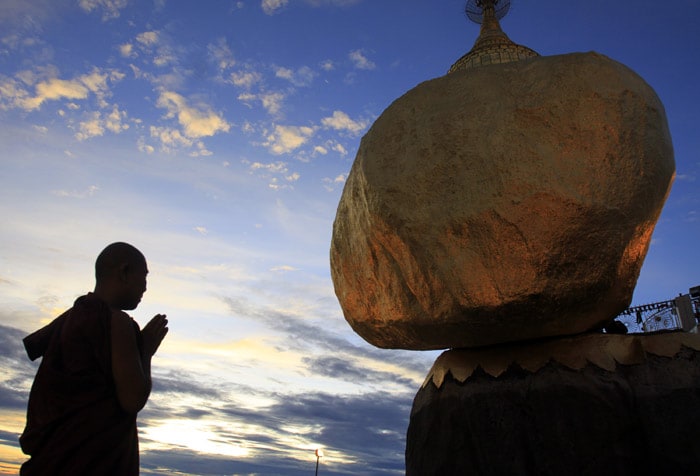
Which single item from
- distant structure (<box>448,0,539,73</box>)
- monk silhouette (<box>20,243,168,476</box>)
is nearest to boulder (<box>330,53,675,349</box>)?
monk silhouette (<box>20,243,168,476</box>)

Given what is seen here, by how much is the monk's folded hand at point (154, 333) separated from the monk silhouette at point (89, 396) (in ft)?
0.05

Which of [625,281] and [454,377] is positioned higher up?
[625,281]

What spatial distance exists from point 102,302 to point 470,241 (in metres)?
2.56

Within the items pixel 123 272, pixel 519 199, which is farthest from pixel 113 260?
pixel 519 199

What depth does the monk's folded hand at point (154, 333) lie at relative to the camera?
9.74ft

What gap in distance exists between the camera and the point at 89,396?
2.75m

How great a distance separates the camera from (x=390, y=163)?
470 centimetres

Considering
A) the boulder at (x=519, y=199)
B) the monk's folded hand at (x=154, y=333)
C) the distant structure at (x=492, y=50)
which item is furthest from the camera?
the distant structure at (x=492, y=50)

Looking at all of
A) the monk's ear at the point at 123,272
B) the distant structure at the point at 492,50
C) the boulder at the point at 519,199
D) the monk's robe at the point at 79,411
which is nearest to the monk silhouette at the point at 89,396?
the monk's robe at the point at 79,411

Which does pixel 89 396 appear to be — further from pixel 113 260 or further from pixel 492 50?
pixel 492 50

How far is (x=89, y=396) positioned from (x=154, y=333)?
17.4 inches

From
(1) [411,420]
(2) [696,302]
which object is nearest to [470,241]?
(1) [411,420]

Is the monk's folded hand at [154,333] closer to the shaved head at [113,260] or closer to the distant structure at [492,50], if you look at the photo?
the shaved head at [113,260]

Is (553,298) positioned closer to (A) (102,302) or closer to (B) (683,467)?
(B) (683,467)
